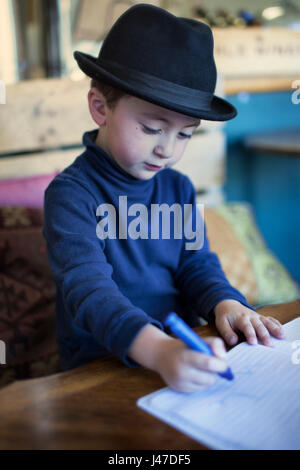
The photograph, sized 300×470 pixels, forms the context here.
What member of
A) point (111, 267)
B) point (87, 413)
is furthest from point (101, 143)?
point (87, 413)

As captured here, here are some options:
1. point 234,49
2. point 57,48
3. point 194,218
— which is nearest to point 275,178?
point 234,49

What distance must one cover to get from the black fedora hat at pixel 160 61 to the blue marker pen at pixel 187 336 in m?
0.33

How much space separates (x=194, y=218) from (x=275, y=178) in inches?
60.6

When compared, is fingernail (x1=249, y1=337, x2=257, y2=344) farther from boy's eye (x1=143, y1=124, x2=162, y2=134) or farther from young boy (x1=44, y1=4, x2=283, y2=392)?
boy's eye (x1=143, y1=124, x2=162, y2=134)

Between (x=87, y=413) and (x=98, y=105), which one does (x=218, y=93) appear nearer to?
(x=98, y=105)

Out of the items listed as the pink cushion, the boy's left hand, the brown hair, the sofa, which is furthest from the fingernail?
the pink cushion

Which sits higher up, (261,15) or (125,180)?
(261,15)

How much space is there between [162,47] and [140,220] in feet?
1.05

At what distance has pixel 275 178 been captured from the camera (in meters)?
2.41

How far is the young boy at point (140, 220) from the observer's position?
595mm

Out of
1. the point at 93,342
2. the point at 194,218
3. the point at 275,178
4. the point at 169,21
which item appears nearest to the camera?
the point at 169,21

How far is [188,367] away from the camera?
0.52 meters

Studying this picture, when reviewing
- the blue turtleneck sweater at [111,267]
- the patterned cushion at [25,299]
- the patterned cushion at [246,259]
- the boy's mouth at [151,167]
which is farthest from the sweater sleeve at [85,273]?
the patterned cushion at [246,259]
